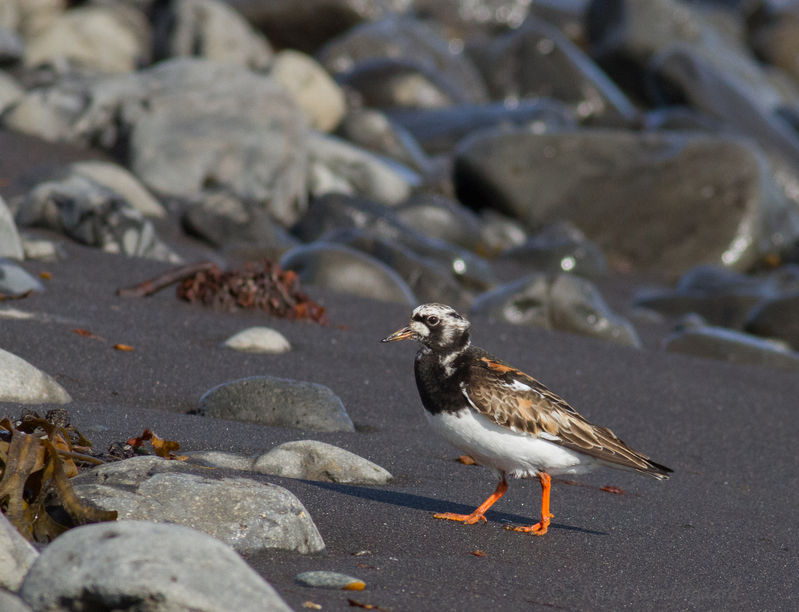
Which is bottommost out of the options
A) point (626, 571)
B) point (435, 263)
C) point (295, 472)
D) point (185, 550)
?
point (435, 263)

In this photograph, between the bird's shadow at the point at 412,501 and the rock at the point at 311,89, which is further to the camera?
the rock at the point at 311,89

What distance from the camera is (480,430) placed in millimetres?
4035

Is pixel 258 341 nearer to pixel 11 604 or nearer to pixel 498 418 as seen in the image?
pixel 498 418

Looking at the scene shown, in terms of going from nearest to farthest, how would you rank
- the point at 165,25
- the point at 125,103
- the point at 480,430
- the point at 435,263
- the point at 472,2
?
the point at 480,430 < the point at 435,263 < the point at 125,103 < the point at 165,25 < the point at 472,2

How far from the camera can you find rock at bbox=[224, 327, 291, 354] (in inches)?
246

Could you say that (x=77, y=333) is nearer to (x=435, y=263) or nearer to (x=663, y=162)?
(x=435, y=263)

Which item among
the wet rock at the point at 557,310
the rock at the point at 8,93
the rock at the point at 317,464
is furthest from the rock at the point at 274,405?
the rock at the point at 8,93

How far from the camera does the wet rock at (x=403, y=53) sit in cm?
2166

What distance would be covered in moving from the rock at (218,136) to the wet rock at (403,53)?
8714 millimetres

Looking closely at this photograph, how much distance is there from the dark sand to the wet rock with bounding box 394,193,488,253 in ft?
16.5

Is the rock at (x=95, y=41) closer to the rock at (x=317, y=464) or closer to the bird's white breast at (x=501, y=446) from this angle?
the rock at (x=317, y=464)

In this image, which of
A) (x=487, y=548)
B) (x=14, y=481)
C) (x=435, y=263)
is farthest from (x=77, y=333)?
(x=435, y=263)

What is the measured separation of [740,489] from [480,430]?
6.09 ft

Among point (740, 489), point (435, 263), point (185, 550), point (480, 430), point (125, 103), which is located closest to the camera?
point (185, 550)
